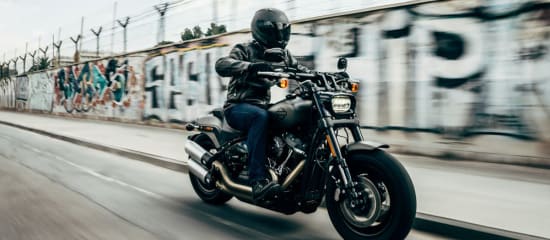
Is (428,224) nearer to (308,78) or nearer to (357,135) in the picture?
Answer: (357,135)

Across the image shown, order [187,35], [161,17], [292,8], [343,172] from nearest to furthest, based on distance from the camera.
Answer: [343,172], [292,8], [187,35], [161,17]

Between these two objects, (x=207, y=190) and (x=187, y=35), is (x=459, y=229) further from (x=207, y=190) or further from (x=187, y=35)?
(x=187, y=35)

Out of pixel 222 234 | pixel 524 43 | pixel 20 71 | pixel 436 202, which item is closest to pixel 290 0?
pixel 524 43

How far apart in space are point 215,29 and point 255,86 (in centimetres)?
865

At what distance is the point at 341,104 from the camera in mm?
3648

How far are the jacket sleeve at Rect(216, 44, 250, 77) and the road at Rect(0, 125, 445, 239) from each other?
51.0 inches

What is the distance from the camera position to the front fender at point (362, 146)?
3.34 metres

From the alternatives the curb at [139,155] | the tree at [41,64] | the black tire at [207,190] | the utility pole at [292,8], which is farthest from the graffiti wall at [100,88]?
the black tire at [207,190]

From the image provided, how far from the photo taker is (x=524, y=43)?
645 cm

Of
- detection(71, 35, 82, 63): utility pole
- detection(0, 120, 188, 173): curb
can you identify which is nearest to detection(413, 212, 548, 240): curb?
detection(0, 120, 188, 173): curb

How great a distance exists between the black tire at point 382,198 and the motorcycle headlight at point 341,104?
Result: 365mm

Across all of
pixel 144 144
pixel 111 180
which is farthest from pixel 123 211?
pixel 144 144

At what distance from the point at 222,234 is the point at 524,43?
4.83m

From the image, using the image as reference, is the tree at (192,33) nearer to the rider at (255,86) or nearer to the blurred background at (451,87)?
the blurred background at (451,87)
